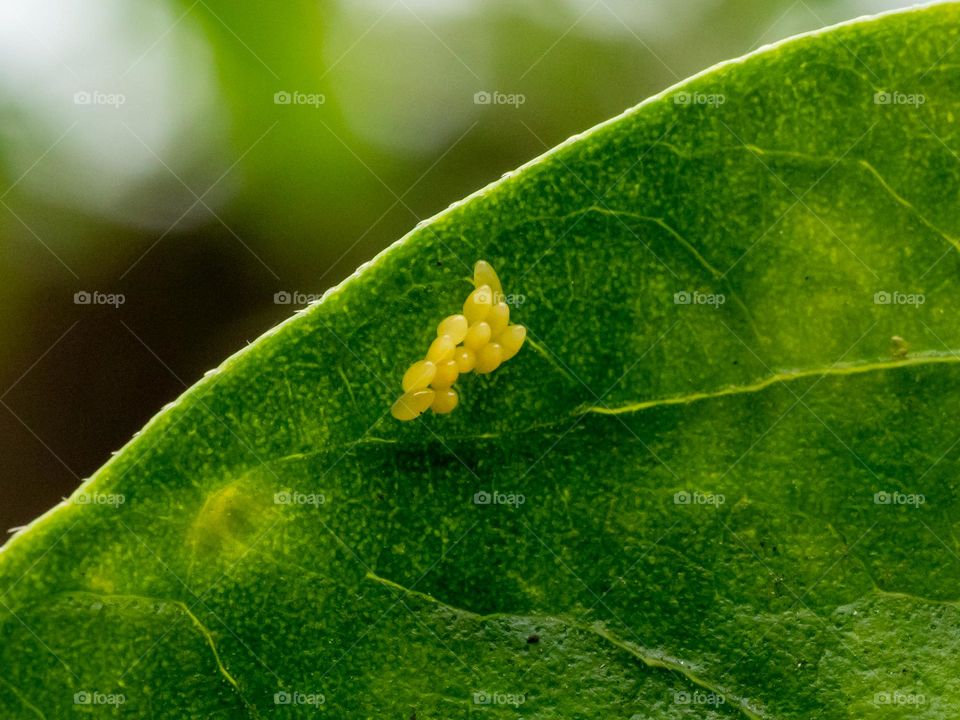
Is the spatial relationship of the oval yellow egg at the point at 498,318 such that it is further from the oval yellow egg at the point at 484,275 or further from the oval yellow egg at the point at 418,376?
the oval yellow egg at the point at 418,376

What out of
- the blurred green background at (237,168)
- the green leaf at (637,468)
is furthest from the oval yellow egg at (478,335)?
the blurred green background at (237,168)

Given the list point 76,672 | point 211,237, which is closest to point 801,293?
point 76,672

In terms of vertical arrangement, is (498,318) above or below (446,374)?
above

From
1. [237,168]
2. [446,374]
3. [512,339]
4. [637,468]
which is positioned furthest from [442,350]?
[237,168]

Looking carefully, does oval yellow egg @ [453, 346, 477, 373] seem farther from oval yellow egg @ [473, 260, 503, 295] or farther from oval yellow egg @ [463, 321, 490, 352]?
oval yellow egg @ [473, 260, 503, 295]

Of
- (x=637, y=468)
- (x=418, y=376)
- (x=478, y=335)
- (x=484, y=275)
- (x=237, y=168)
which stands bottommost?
(x=637, y=468)

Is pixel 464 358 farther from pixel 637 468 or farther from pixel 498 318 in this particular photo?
pixel 637 468
